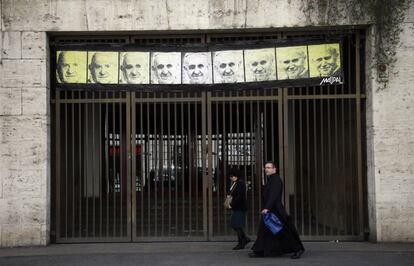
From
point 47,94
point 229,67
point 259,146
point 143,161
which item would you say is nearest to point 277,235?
point 259,146

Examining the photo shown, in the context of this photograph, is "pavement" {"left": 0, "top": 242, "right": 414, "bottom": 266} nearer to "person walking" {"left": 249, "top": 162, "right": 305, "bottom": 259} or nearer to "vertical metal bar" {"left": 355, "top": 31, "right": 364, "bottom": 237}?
"person walking" {"left": 249, "top": 162, "right": 305, "bottom": 259}

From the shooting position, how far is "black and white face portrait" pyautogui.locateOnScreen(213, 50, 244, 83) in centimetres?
1087

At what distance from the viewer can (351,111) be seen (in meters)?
11.1

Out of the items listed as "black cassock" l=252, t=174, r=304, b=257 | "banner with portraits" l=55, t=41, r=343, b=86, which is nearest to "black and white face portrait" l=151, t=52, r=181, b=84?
"banner with portraits" l=55, t=41, r=343, b=86

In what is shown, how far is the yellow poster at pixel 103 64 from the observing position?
35.6ft

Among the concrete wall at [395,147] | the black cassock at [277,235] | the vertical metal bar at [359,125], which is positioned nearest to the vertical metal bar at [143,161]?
the black cassock at [277,235]

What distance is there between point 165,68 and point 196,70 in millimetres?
575

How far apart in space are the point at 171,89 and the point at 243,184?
234cm

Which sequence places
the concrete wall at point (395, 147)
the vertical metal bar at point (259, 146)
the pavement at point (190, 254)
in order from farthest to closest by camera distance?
the vertical metal bar at point (259, 146)
the concrete wall at point (395, 147)
the pavement at point (190, 254)

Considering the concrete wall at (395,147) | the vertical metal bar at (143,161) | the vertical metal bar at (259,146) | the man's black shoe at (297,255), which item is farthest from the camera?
the vertical metal bar at (259,146)

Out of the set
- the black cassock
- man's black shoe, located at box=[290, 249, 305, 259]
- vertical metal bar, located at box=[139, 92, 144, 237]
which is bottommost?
man's black shoe, located at box=[290, 249, 305, 259]

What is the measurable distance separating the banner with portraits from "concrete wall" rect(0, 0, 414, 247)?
490 mm

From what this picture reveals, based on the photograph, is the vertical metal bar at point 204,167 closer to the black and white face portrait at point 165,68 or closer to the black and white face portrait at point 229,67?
the black and white face portrait at point 229,67

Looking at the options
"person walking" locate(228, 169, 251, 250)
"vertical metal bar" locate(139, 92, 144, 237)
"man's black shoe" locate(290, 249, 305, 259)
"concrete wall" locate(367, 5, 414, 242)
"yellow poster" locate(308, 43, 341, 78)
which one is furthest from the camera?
"vertical metal bar" locate(139, 92, 144, 237)
